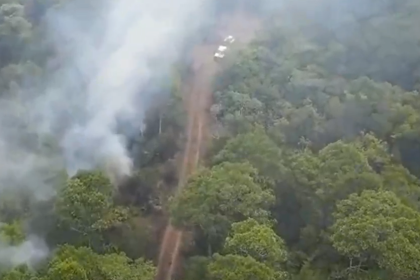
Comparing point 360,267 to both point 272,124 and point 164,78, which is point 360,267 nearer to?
point 272,124

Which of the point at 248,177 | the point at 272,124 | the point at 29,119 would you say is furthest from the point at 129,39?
the point at 248,177

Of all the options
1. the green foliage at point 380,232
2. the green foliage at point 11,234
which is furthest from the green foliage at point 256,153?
the green foliage at point 11,234

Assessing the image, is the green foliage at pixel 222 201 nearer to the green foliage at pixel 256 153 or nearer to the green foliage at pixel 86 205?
the green foliage at pixel 256 153

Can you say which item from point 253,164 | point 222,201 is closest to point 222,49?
point 253,164

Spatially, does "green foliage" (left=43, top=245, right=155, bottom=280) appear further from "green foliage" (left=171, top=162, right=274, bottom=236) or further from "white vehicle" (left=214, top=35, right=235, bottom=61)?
"white vehicle" (left=214, top=35, right=235, bottom=61)

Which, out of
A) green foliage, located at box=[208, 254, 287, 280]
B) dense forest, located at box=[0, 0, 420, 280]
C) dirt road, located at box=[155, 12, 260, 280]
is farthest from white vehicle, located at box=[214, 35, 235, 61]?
green foliage, located at box=[208, 254, 287, 280]

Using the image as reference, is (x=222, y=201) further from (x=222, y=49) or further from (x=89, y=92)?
(x=222, y=49)
